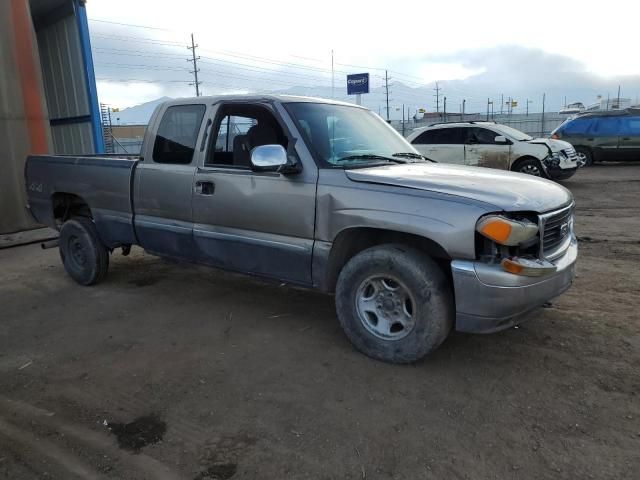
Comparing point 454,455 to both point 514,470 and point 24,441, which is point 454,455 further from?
point 24,441

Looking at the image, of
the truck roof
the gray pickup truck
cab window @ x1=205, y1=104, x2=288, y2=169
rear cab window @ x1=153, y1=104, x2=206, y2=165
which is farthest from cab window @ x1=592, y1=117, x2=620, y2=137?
rear cab window @ x1=153, y1=104, x2=206, y2=165

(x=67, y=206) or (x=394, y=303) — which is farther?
(x=67, y=206)

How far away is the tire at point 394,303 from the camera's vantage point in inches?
129

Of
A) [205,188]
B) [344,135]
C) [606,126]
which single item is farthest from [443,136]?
[205,188]

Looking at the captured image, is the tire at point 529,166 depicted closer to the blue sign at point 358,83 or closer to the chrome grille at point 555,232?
the chrome grille at point 555,232

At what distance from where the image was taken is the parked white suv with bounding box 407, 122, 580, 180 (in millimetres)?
12078

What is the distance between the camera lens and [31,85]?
28.0 ft

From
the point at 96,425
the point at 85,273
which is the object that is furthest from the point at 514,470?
the point at 85,273

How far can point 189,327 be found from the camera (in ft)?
14.4

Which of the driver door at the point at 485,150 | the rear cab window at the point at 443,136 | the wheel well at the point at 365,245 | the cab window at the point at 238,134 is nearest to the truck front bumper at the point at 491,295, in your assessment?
the wheel well at the point at 365,245

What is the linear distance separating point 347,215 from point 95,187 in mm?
3038

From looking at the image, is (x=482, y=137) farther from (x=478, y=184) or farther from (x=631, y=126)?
(x=478, y=184)

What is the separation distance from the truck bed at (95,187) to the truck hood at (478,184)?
2.53 metres

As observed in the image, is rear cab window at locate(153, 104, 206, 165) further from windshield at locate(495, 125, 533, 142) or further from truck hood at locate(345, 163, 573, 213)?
windshield at locate(495, 125, 533, 142)
